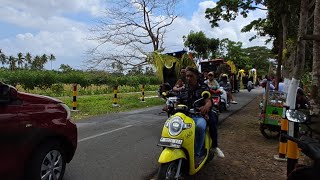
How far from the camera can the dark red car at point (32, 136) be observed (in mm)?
4133

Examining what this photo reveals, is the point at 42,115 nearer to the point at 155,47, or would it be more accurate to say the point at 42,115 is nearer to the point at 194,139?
the point at 194,139

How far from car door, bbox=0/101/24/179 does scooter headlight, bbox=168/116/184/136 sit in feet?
Result: 6.17

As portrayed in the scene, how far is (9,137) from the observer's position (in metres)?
4.13

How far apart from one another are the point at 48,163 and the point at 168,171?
62.3 inches

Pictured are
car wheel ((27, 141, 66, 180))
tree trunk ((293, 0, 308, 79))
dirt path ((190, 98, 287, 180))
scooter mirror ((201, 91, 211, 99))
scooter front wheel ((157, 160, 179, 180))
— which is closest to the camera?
car wheel ((27, 141, 66, 180))

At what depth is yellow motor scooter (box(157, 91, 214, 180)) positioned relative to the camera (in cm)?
464

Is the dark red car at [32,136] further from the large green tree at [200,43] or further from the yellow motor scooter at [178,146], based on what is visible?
the large green tree at [200,43]

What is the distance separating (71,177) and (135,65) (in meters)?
16.8

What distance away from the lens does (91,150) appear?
7480 mm

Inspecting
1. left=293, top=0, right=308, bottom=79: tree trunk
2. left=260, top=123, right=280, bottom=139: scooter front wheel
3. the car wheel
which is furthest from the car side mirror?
left=260, top=123, right=280, bottom=139: scooter front wheel

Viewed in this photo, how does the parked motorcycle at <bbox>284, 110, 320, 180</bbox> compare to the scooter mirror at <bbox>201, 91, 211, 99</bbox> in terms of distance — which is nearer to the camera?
the parked motorcycle at <bbox>284, 110, 320, 180</bbox>

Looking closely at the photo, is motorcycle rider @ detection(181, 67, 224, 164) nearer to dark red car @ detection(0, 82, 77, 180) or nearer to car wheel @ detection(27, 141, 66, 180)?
dark red car @ detection(0, 82, 77, 180)

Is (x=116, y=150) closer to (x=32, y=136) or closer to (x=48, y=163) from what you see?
(x=48, y=163)

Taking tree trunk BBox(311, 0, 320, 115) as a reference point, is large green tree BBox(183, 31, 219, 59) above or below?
above
